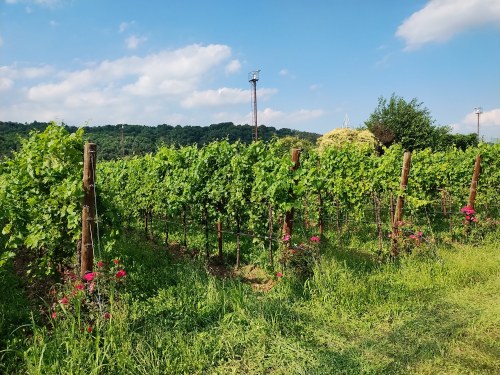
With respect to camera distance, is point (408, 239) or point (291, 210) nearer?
point (291, 210)

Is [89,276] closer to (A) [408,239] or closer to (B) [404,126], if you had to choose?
(A) [408,239]

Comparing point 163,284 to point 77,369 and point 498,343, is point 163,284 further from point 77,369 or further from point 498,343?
point 498,343

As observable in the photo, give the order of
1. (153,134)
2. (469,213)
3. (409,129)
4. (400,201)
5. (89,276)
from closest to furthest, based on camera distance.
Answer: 1. (89,276)
2. (400,201)
3. (469,213)
4. (409,129)
5. (153,134)

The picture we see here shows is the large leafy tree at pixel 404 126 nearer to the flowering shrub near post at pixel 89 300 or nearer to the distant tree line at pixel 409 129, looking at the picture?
the distant tree line at pixel 409 129

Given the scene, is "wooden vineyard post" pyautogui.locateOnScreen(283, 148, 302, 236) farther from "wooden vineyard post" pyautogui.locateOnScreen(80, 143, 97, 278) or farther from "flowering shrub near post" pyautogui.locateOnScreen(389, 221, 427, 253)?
"wooden vineyard post" pyautogui.locateOnScreen(80, 143, 97, 278)

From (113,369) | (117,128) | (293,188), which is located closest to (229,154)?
(293,188)

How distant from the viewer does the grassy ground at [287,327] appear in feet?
10.3

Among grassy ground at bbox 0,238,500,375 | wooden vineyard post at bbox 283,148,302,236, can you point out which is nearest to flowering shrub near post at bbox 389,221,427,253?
grassy ground at bbox 0,238,500,375

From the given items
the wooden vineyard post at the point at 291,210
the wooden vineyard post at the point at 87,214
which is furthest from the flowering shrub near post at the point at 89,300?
the wooden vineyard post at the point at 291,210

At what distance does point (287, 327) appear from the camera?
12.7 feet

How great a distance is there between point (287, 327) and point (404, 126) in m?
27.0

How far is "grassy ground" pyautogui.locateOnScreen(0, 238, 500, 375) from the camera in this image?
3.15 metres

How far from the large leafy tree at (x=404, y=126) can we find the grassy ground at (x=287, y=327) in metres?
22.6

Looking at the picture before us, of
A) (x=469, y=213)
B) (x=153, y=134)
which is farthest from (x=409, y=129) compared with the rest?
(x=153, y=134)
